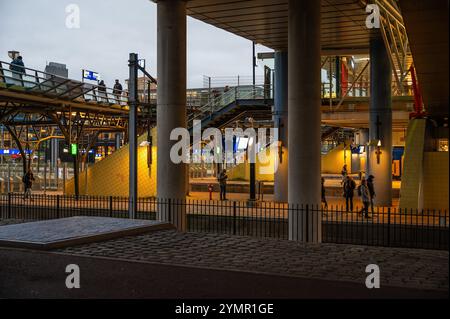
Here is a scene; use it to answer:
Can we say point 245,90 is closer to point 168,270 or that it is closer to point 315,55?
point 315,55

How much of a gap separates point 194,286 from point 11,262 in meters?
4.19

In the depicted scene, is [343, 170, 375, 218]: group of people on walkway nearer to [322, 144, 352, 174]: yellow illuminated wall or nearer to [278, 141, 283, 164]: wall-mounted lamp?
[278, 141, 283, 164]: wall-mounted lamp

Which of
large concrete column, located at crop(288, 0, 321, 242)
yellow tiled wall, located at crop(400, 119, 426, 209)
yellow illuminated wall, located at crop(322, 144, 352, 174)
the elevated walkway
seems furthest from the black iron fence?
yellow illuminated wall, located at crop(322, 144, 352, 174)

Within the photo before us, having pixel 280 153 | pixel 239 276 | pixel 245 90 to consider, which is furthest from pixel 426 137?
pixel 239 276

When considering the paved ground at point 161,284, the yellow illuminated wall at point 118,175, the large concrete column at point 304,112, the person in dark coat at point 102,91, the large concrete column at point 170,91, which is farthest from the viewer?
the person in dark coat at point 102,91

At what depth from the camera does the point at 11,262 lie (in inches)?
428

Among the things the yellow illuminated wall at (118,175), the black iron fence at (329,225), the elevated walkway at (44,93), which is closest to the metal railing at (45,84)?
the elevated walkway at (44,93)

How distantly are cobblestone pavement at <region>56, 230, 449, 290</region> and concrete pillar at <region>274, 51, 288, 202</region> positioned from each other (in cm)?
1591

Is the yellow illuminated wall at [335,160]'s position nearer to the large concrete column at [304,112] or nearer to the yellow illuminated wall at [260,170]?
the yellow illuminated wall at [260,170]

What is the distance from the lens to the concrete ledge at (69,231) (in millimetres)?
12461

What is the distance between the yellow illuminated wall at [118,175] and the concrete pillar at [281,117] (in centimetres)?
671

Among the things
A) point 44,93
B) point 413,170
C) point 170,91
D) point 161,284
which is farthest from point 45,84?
point 161,284

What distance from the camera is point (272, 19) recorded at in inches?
941
